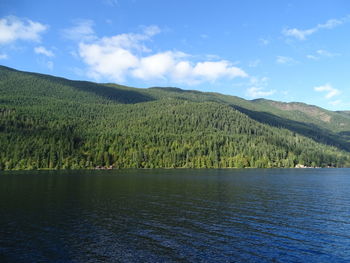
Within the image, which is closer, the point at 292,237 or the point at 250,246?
the point at 250,246

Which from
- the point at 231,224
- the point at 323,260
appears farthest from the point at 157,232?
the point at 323,260

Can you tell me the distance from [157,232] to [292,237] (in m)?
18.0

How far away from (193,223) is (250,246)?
12676 millimetres

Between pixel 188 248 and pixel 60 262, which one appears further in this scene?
Result: pixel 188 248

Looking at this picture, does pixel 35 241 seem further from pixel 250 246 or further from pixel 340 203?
pixel 340 203

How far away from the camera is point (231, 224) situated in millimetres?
43812

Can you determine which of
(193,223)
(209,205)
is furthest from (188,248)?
(209,205)

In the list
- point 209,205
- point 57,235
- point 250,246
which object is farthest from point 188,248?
point 209,205

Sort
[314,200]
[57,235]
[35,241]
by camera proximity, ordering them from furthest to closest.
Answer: [314,200] → [57,235] → [35,241]

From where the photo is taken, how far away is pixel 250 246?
110 feet

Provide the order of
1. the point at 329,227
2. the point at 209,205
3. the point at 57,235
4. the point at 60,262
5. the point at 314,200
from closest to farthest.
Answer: the point at 60,262 < the point at 57,235 < the point at 329,227 < the point at 209,205 < the point at 314,200

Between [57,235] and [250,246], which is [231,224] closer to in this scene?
[250,246]

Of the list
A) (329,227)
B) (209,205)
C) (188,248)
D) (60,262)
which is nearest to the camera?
(60,262)

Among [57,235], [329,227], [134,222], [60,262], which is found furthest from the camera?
[134,222]
